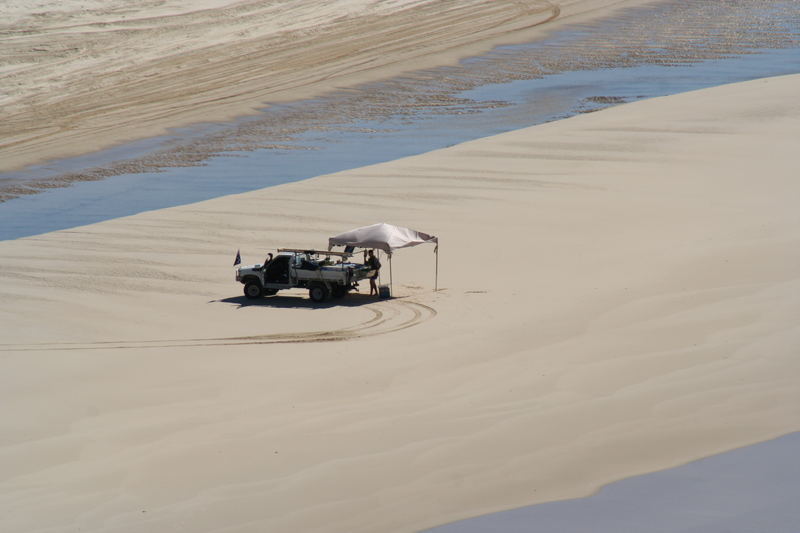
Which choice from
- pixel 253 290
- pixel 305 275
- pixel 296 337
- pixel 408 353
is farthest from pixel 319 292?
pixel 408 353

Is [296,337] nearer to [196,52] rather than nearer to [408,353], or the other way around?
[408,353]

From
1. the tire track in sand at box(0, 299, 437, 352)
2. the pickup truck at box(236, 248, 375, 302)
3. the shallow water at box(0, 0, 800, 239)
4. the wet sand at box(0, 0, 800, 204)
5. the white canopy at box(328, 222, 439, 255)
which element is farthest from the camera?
the wet sand at box(0, 0, 800, 204)

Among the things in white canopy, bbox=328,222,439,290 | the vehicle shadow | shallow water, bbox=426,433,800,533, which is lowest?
the vehicle shadow

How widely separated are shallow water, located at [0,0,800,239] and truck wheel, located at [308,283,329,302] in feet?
31.2

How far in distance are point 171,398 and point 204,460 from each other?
2208 mm

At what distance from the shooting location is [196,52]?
4216 centimetres

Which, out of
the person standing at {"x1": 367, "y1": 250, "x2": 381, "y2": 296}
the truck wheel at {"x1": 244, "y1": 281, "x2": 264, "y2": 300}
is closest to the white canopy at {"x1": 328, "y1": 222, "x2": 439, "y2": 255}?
the person standing at {"x1": 367, "y1": 250, "x2": 381, "y2": 296}

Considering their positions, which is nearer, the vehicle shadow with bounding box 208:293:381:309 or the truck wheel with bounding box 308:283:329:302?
the vehicle shadow with bounding box 208:293:381:309

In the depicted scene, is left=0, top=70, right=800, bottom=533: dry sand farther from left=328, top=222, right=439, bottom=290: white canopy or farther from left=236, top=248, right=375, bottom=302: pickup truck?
left=328, top=222, right=439, bottom=290: white canopy

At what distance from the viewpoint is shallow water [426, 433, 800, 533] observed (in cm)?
895

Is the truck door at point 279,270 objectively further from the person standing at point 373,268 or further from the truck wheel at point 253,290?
the person standing at point 373,268

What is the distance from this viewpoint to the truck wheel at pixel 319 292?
19312mm

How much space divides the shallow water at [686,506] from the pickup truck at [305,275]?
10.0m

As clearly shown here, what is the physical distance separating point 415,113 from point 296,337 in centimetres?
2123
